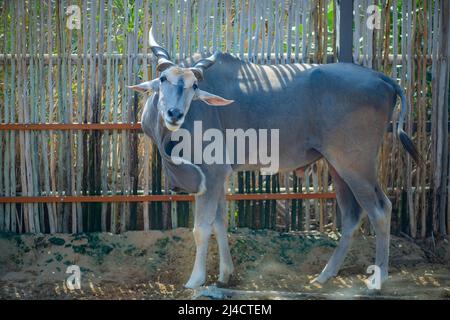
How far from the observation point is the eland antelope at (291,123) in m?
8.06

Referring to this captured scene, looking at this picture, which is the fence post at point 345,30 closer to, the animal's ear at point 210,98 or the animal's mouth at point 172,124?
the animal's ear at point 210,98

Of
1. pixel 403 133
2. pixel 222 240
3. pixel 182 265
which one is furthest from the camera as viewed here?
pixel 182 265

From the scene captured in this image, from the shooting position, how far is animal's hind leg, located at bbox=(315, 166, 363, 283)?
8594 millimetres

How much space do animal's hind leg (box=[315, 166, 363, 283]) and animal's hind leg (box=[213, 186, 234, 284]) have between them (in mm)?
1010

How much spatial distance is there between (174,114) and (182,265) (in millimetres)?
2314

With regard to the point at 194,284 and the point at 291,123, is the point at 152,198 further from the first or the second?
the point at 291,123

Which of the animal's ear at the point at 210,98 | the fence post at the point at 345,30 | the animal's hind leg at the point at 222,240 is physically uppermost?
the fence post at the point at 345,30

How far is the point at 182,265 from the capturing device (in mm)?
9016

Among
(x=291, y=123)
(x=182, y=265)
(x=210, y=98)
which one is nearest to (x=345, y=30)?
(x=291, y=123)

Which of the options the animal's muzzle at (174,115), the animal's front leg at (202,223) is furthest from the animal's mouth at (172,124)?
the animal's front leg at (202,223)

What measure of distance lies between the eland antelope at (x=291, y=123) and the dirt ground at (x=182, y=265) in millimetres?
402

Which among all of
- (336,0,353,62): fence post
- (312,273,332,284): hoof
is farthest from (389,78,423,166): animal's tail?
(312,273,332,284): hoof

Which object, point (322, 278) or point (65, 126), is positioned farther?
point (65, 126)

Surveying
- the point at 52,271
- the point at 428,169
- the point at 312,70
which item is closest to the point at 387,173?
the point at 428,169
